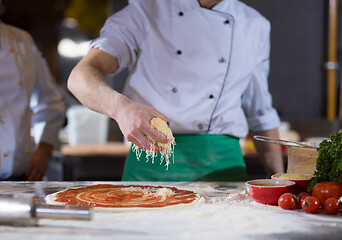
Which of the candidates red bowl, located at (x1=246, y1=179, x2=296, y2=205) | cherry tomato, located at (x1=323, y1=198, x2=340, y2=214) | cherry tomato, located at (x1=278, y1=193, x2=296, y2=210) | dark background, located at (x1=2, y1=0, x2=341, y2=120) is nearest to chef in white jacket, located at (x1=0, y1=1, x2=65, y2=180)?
red bowl, located at (x1=246, y1=179, x2=296, y2=205)

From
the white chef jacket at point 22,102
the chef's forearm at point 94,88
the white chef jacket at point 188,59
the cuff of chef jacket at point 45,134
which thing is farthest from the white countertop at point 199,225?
the cuff of chef jacket at point 45,134

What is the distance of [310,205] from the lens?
1.23m

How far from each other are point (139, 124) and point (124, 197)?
29 centimetres

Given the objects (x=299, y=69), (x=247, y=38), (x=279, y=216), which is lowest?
(x=279, y=216)

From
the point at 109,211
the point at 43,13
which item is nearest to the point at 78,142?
the point at 109,211

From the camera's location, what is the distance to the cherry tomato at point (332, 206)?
1.23 meters

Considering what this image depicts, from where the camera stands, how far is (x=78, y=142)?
3.69m

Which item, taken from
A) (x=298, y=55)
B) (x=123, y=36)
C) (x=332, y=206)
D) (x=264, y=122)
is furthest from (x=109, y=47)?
Result: (x=298, y=55)

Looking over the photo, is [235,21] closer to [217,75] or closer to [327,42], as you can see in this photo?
[217,75]

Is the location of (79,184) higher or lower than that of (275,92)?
lower

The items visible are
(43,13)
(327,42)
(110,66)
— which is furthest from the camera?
(43,13)

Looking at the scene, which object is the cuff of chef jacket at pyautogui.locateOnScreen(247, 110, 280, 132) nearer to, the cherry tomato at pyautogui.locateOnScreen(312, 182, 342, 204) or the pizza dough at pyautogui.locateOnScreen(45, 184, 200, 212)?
the pizza dough at pyautogui.locateOnScreen(45, 184, 200, 212)

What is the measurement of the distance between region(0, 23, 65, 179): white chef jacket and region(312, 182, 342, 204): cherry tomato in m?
1.64

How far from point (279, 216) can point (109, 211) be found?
0.50 meters
